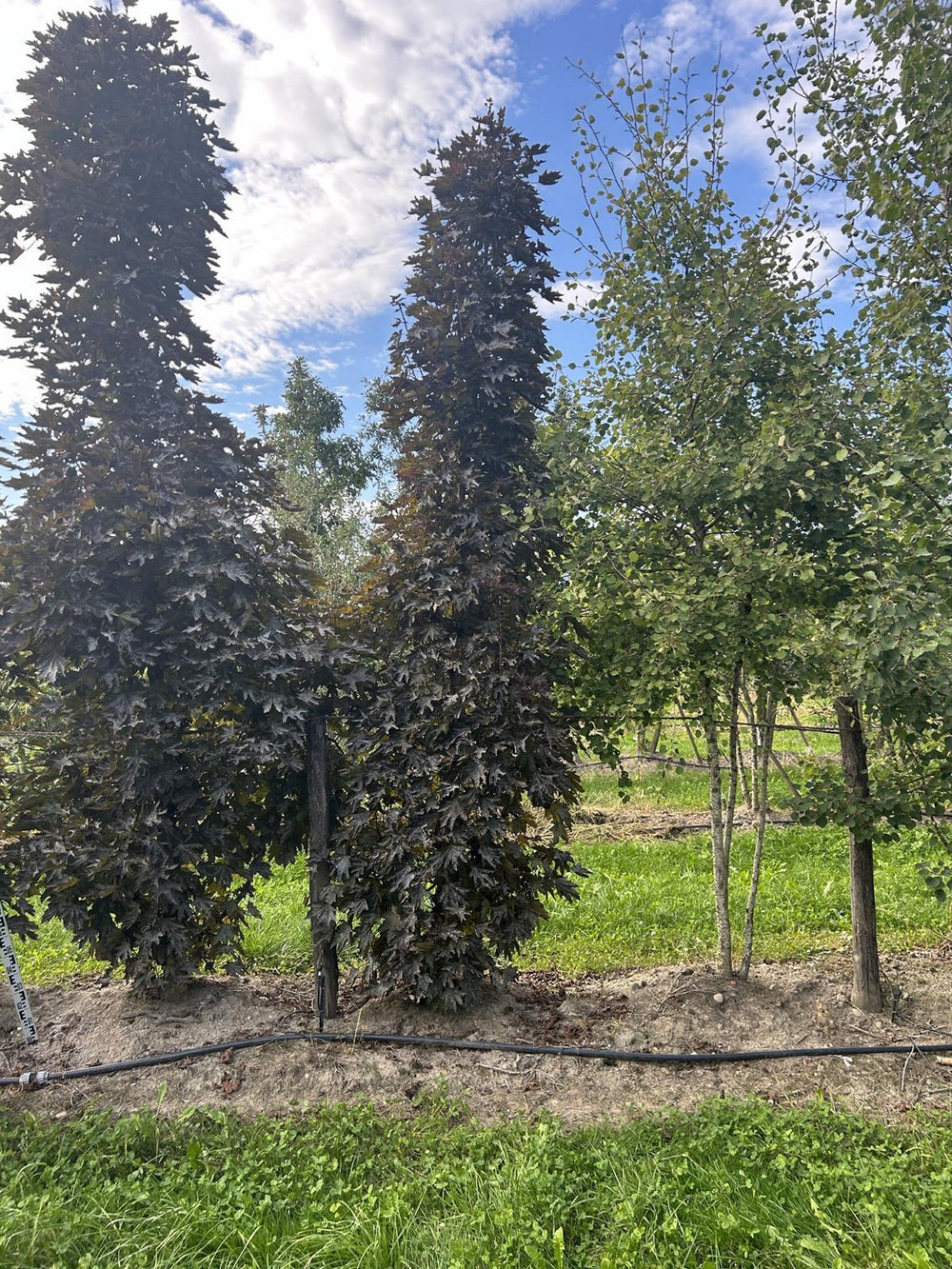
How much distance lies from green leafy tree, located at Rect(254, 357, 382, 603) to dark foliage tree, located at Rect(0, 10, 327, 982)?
35.3 feet

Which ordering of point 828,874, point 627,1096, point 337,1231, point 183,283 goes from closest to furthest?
point 337,1231, point 627,1096, point 183,283, point 828,874

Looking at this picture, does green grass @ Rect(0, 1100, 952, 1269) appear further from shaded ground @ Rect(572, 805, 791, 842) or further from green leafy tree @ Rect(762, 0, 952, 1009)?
shaded ground @ Rect(572, 805, 791, 842)

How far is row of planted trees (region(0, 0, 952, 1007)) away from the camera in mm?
3512

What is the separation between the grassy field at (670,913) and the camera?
17.2ft

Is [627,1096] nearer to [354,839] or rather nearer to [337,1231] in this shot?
[337,1231]

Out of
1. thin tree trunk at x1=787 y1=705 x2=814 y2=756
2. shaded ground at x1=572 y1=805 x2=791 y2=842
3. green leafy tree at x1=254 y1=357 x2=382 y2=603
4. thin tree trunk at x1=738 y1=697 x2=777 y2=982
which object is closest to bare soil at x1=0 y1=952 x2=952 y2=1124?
thin tree trunk at x1=738 y1=697 x2=777 y2=982

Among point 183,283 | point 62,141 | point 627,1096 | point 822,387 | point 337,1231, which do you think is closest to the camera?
point 337,1231

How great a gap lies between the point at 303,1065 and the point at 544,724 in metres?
2.08

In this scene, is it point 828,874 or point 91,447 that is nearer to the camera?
point 91,447

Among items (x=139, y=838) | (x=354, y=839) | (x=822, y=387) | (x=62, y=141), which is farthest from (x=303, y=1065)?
(x=62, y=141)

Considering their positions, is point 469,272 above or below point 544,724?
above

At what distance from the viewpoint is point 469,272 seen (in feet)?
13.8

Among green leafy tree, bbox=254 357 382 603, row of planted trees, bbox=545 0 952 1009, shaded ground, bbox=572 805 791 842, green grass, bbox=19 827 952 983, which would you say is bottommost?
green grass, bbox=19 827 952 983

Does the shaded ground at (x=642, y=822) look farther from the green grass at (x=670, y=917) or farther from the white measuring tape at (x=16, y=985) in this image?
the white measuring tape at (x=16, y=985)
